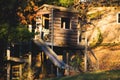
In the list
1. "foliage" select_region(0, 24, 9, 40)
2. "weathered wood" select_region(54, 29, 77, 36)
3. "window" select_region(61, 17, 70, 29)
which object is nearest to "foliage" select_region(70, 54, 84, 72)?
"weathered wood" select_region(54, 29, 77, 36)

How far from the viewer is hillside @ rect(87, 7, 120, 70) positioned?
132 ft

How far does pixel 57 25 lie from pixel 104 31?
31.6 ft

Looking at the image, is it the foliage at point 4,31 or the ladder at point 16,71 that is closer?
the foliage at point 4,31

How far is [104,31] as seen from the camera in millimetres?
42438

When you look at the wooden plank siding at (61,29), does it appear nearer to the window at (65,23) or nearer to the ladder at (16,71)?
the window at (65,23)

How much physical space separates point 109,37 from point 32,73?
1194cm

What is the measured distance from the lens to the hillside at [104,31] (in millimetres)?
40125

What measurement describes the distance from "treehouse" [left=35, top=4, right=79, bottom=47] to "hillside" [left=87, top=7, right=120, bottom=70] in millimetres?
5349

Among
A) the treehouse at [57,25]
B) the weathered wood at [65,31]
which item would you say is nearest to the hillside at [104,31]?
the weathered wood at [65,31]

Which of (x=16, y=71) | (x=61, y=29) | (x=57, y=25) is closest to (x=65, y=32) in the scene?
(x=61, y=29)

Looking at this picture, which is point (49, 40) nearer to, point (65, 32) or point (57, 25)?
point (57, 25)

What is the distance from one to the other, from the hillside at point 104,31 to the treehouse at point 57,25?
211 inches

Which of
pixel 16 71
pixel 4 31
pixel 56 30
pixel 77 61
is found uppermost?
pixel 4 31

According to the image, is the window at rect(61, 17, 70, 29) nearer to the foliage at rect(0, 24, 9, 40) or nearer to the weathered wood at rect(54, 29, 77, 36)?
the weathered wood at rect(54, 29, 77, 36)
